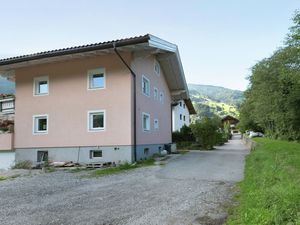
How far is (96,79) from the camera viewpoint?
15.9 metres

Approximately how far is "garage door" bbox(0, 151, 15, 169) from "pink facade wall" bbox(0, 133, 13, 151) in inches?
14.8

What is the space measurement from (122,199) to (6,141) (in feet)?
40.6

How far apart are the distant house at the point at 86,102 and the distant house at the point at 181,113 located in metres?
20.1

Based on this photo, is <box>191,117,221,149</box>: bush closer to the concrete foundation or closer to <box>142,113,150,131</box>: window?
<box>142,113,150,131</box>: window

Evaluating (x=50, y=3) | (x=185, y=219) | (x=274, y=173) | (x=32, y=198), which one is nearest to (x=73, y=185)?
(x=32, y=198)

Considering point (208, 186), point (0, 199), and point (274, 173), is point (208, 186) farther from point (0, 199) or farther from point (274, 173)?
point (0, 199)

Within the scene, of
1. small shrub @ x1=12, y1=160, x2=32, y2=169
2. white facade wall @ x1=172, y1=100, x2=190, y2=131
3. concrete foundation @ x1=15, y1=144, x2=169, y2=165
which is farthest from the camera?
white facade wall @ x1=172, y1=100, x2=190, y2=131

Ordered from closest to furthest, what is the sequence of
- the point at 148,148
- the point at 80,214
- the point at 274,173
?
1. the point at 80,214
2. the point at 274,173
3. the point at 148,148

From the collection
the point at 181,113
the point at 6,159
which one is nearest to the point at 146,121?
the point at 6,159

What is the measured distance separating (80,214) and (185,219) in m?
2.05

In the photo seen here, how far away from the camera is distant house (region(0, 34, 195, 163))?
1492 centimetres

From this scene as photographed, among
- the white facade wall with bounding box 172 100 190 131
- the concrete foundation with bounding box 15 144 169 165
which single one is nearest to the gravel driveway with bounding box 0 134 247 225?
the concrete foundation with bounding box 15 144 169 165

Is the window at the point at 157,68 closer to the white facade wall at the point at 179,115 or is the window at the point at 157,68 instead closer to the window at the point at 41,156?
the window at the point at 41,156

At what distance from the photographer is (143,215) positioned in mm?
5711
